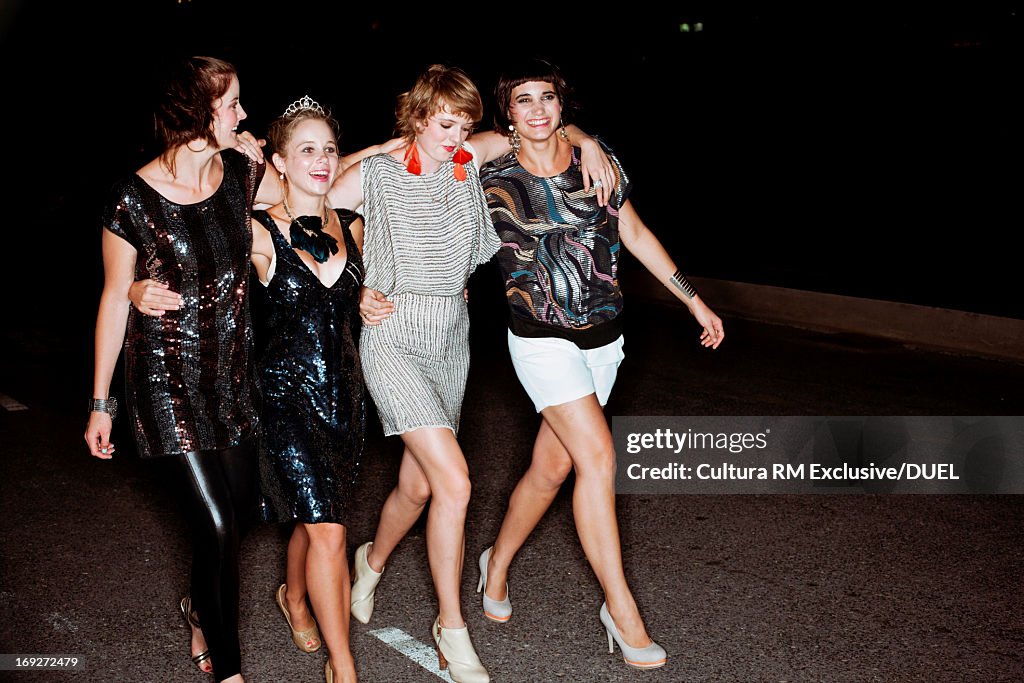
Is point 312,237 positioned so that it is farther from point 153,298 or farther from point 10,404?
point 10,404

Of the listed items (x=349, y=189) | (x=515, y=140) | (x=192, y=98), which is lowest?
(x=349, y=189)

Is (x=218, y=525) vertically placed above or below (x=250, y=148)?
below

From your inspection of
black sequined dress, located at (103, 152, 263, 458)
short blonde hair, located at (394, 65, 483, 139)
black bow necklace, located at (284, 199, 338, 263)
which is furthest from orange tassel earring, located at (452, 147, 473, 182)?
black sequined dress, located at (103, 152, 263, 458)

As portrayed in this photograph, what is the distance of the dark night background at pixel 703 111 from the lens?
568 inches

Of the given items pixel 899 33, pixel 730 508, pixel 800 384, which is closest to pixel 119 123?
pixel 899 33

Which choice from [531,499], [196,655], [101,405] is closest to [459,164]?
[531,499]

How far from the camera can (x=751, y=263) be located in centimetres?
1402

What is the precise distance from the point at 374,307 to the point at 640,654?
4.73 feet

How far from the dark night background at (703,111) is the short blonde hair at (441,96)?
24.3 feet

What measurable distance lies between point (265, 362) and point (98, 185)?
19.9 meters

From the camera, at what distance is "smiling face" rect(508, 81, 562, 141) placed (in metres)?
4.11

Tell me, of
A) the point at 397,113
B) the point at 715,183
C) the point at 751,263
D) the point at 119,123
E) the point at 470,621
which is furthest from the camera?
the point at 119,123

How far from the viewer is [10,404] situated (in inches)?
316

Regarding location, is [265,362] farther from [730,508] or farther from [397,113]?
[730,508]
